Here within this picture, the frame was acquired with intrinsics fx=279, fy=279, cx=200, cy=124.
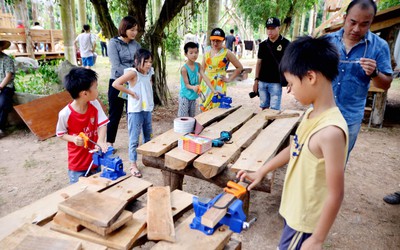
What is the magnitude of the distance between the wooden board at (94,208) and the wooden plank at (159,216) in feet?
0.54

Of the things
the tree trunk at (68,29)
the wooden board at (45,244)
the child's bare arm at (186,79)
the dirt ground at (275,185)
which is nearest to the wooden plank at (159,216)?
the wooden board at (45,244)

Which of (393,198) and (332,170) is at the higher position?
(332,170)

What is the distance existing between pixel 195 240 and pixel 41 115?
4851 millimetres

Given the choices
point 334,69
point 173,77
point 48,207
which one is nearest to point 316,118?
point 334,69

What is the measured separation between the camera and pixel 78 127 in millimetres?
2383

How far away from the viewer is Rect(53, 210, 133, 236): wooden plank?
1.22m

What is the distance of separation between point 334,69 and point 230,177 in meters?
1.25

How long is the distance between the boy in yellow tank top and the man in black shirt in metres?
2.81

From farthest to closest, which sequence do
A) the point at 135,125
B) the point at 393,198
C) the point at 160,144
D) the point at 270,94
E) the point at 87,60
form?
1. the point at 87,60
2. the point at 270,94
3. the point at 135,125
4. the point at 393,198
5. the point at 160,144

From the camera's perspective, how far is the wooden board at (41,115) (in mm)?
4957

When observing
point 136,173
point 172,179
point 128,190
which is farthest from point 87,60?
point 128,190

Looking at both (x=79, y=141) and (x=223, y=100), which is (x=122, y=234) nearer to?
(x=79, y=141)

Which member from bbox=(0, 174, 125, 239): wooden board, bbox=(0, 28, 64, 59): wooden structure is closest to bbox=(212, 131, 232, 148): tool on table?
bbox=(0, 174, 125, 239): wooden board

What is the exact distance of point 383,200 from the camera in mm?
3275
